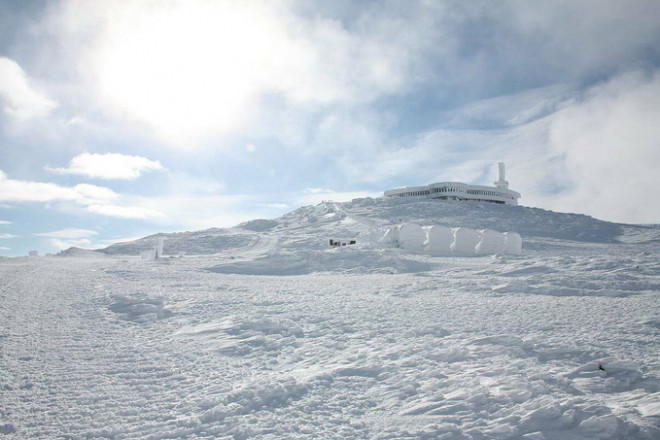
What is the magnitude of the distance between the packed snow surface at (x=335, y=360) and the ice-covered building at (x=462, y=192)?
49.2 meters

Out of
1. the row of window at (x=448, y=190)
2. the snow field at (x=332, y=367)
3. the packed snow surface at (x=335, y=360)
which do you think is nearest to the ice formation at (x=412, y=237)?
the packed snow surface at (x=335, y=360)

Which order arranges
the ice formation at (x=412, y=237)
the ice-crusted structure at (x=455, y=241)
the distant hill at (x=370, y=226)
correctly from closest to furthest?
the ice-crusted structure at (x=455, y=241)
the ice formation at (x=412, y=237)
the distant hill at (x=370, y=226)

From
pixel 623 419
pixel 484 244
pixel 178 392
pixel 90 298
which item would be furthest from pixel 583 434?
pixel 484 244

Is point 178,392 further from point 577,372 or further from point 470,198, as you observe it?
point 470,198

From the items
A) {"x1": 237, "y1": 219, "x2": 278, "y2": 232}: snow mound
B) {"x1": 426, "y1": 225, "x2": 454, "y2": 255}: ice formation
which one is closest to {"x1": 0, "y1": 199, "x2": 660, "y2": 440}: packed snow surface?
{"x1": 426, "y1": 225, "x2": 454, "y2": 255}: ice formation

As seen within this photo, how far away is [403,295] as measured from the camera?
38.0 ft

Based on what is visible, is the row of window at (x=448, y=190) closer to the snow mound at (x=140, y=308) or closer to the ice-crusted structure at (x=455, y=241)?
the ice-crusted structure at (x=455, y=241)

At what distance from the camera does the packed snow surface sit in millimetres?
4371

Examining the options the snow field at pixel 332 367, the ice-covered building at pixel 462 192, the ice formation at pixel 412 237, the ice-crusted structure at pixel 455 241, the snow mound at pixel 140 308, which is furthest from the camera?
the ice-covered building at pixel 462 192

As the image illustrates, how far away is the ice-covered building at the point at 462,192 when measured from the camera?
201 feet

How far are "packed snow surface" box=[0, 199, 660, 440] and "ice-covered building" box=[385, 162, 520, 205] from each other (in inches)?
1938

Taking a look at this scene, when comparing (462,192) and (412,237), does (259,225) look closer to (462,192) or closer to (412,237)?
(412,237)

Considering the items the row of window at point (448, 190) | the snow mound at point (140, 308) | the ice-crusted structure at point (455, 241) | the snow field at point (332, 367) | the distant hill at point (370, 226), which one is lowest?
the snow field at point (332, 367)

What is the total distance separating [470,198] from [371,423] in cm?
6227
